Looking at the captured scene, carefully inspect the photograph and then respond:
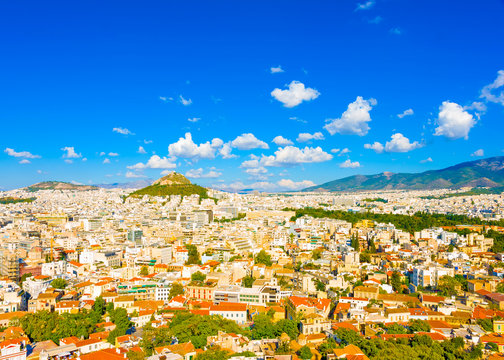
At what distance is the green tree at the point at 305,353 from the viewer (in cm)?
1015

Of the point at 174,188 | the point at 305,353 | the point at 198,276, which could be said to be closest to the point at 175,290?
the point at 198,276

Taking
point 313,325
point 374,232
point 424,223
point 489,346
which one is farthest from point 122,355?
point 424,223

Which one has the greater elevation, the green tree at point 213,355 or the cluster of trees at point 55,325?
the cluster of trees at point 55,325

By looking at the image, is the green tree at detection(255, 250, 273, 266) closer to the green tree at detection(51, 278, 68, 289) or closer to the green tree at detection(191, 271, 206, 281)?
the green tree at detection(191, 271, 206, 281)

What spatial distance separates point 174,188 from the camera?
57844mm

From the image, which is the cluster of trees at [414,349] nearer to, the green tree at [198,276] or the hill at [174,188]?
the green tree at [198,276]

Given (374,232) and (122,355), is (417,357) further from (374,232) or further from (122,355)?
(374,232)

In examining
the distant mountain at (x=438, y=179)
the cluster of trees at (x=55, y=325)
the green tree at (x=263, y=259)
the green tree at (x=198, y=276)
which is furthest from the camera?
the distant mountain at (x=438, y=179)

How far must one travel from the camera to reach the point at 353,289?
1628 cm

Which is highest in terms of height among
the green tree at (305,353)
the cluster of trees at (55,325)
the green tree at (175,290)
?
the green tree at (175,290)

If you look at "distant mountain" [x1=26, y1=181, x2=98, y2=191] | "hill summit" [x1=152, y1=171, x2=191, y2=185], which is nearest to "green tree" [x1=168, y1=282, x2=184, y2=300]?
"hill summit" [x1=152, y1=171, x2=191, y2=185]

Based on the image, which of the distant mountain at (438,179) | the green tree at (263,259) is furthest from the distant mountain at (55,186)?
the distant mountain at (438,179)

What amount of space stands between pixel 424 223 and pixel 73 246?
989 inches

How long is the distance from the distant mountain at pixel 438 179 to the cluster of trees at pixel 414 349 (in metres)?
98.4
